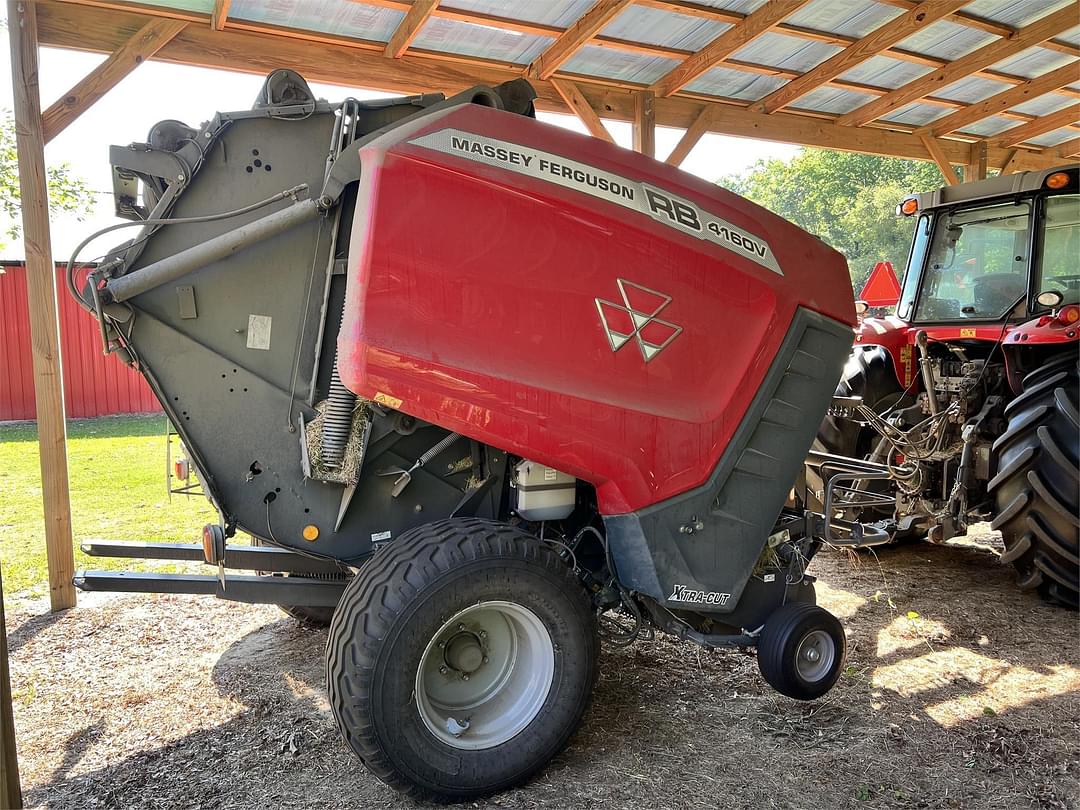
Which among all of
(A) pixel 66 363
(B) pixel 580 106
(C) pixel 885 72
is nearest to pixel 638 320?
(B) pixel 580 106

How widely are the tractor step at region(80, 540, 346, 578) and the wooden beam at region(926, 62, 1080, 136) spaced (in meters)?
6.10

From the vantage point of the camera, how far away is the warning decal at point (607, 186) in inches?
93.7

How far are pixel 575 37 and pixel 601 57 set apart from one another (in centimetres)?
47

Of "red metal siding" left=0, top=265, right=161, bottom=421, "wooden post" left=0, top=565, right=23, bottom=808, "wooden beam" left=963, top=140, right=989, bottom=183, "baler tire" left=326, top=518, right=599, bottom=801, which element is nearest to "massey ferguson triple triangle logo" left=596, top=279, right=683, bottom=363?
"baler tire" left=326, top=518, right=599, bottom=801

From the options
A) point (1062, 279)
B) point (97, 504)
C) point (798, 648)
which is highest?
point (1062, 279)

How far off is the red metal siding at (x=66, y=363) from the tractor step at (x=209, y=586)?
10186mm

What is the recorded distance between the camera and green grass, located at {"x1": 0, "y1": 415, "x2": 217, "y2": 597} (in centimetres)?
484

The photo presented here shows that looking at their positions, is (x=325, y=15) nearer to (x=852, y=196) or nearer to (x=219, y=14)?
(x=219, y=14)

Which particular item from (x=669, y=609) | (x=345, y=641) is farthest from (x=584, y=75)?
(x=345, y=641)

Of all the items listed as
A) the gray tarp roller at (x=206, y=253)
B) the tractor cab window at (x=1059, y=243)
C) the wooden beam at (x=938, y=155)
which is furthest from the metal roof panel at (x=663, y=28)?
the wooden beam at (x=938, y=155)

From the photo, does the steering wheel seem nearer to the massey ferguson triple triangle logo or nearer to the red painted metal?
the red painted metal

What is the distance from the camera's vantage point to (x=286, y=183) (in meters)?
2.71

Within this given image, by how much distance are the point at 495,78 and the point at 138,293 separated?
10.2 feet

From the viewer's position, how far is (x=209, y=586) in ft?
8.96
